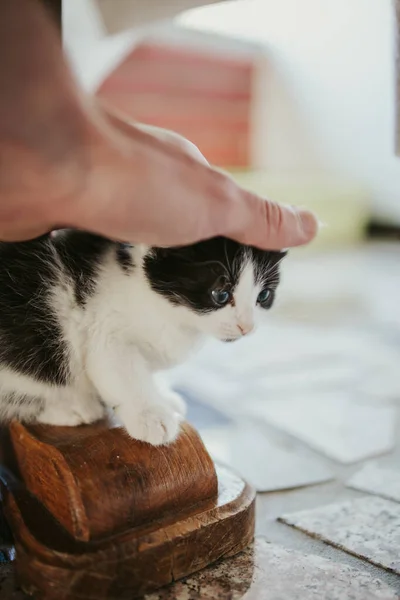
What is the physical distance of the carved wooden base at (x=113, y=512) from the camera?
0.74 m

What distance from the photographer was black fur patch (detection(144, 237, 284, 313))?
754mm

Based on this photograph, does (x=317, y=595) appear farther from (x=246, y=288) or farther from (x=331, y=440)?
(x=331, y=440)

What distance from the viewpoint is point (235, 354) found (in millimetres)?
1858

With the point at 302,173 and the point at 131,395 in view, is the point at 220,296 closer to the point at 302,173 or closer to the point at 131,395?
the point at 131,395

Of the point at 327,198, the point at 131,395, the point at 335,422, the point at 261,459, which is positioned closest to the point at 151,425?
the point at 131,395

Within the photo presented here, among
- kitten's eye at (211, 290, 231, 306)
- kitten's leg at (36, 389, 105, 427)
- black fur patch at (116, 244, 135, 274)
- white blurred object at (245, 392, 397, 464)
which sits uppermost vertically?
black fur patch at (116, 244, 135, 274)

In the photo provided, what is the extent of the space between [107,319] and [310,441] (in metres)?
0.60

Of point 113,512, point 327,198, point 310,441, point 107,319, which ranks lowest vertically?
point 327,198

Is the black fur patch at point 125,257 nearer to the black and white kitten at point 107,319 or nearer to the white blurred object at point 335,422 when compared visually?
the black and white kitten at point 107,319

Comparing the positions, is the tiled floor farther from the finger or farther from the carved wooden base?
the finger

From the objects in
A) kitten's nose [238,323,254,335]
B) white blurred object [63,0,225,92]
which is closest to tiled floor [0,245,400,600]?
kitten's nose [238,323,254,335]

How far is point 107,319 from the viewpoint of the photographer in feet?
2.76

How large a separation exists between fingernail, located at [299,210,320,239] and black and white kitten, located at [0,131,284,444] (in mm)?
63

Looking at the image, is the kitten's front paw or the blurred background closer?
the kitten's front paw
